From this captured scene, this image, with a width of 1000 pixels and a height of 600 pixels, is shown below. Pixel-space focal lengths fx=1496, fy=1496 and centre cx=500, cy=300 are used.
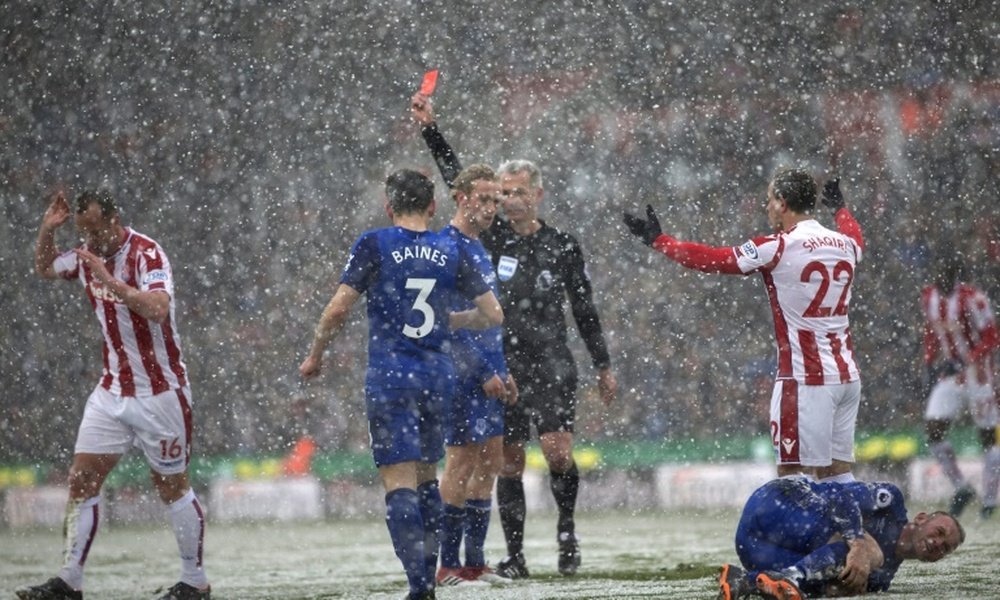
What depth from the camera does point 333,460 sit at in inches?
572

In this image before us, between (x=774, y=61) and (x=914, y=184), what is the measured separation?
3.37m

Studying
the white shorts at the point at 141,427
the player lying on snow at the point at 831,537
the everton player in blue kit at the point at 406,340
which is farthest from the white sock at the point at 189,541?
the player lying on snow at the point at 831,537

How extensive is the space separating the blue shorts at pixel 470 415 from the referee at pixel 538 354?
2.19ft

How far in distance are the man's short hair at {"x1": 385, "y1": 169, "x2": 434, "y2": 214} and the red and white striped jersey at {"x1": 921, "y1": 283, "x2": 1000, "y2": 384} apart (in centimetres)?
605

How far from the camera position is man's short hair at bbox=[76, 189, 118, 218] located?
21.1ft

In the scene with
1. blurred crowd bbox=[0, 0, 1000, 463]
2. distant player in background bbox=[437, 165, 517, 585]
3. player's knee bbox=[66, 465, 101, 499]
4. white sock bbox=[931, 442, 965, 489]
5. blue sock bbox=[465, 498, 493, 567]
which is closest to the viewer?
player's knee bbox=[66, 465, 101, 499]

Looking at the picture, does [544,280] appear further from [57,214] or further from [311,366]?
[57,214]

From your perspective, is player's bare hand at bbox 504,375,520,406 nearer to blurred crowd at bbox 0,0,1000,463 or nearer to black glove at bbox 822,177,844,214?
black glove at bbox 822,177,844,214

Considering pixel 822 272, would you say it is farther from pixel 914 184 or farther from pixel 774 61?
pixel 774 61

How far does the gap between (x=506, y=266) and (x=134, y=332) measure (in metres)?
1.99

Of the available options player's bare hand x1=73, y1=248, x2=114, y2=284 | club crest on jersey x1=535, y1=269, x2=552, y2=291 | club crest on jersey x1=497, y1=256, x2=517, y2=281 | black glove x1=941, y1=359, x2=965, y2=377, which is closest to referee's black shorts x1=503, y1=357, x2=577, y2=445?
club crest on jersey x1=535, y1=269, x2=552, y2=291

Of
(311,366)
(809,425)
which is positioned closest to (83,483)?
(311,366)

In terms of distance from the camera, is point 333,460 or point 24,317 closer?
point 333,460

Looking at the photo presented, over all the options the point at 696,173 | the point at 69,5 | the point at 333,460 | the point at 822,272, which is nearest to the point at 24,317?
the point at 333,460
